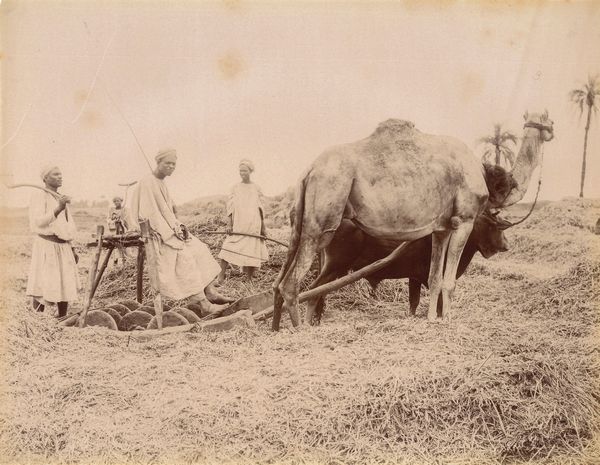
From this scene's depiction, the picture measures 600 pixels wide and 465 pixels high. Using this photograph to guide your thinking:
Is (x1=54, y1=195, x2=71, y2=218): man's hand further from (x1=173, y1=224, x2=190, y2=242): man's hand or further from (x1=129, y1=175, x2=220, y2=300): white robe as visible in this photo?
(x1=173, y1=224, x2=190, y2=242): man's hand

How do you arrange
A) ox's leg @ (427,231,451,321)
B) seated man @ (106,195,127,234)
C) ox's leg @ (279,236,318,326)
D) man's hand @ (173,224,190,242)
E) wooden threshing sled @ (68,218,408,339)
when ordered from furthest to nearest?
seated man @ (106,195,127,234), man's hand @ (173,224,190,242), ox's leg @ (427,231,451,321), wooden threshing sled @ (68,218,408,339), ox's leg @ (279,236,318,326)

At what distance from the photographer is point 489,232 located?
5.92 meters

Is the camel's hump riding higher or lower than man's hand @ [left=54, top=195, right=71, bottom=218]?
higher

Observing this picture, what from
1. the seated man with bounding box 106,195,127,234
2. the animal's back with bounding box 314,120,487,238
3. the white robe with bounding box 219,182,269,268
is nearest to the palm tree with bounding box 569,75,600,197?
the animal's back with bounding box 314,120,487,238

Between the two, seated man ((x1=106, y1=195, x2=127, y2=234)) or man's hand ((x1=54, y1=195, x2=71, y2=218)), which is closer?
man's hand ((x1=54, y1=195, x2=71, y2=218))

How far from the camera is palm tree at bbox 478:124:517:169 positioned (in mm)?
5832

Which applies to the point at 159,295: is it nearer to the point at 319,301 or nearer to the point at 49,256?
the point at 49,256

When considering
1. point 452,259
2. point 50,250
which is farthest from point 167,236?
point 452,259

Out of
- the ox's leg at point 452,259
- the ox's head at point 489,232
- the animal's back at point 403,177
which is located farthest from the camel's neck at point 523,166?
the ox's leg at point 452,259

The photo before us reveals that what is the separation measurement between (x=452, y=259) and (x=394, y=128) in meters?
1.22

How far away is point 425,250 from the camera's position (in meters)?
5.86

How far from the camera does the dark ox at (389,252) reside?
5.82 m

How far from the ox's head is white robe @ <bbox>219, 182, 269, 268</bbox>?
210 cm

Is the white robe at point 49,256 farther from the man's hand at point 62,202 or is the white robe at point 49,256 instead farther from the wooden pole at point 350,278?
the wooden pole at point 350,278
